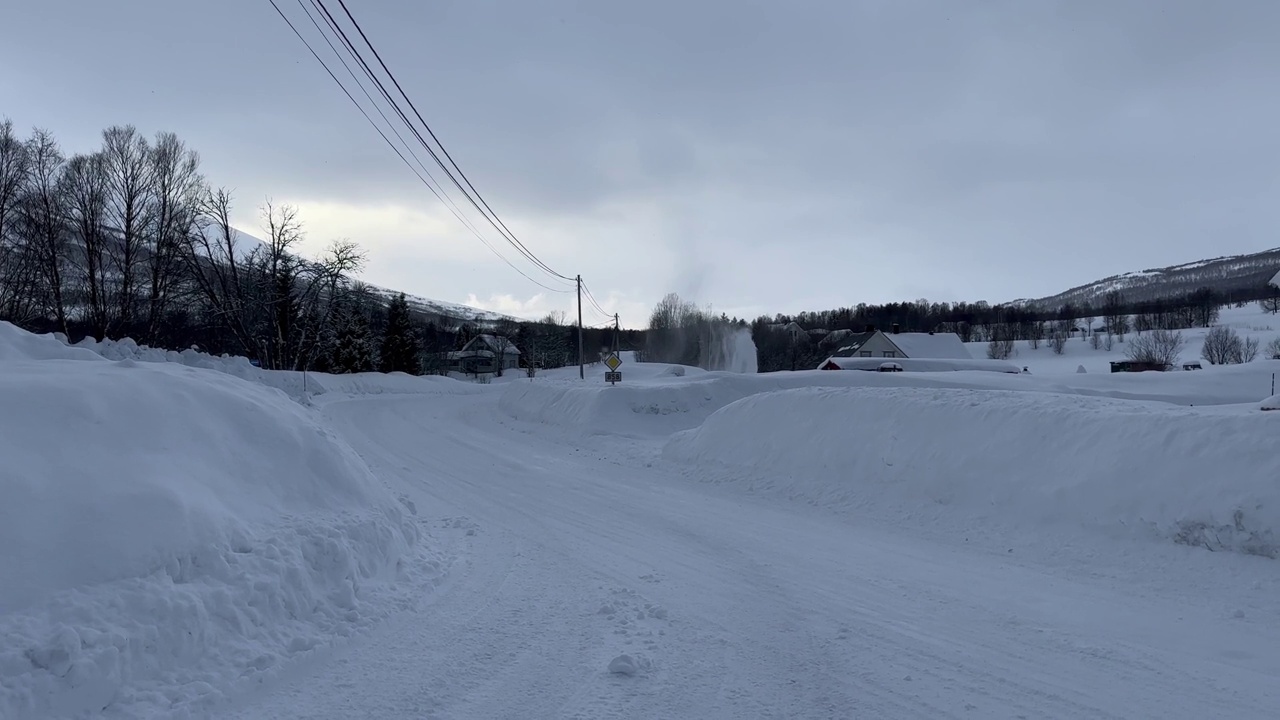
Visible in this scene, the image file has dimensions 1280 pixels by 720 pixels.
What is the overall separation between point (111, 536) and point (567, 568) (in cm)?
393

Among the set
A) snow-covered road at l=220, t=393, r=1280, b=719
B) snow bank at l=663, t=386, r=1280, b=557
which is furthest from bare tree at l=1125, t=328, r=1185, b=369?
snow-covered road at l=220, t=393, r=1280, b=719

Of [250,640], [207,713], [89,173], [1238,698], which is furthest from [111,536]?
[89,173]

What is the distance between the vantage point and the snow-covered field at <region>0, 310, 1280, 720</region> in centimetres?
422

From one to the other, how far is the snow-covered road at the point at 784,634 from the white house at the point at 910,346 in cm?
6273

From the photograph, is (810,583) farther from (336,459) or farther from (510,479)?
(510,479)

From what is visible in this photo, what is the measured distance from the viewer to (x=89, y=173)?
115 feet

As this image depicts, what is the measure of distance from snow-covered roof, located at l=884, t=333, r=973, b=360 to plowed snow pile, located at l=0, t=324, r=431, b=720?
66909 mm

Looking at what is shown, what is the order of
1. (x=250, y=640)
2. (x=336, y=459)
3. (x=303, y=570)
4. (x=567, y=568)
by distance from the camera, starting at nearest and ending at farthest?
(x=250, y=640)
(x=303, y=570)
(x=567, y=568)
(x=336, y=459)

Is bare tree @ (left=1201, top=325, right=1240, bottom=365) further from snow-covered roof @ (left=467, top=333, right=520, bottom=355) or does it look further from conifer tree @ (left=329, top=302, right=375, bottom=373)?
conifer tree @ (left=329, top=302, right=375, bottom=373)

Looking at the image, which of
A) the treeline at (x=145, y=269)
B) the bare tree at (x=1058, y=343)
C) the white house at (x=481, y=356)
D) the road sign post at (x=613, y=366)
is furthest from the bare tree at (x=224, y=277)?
the bare tree at (x=1058, y=343)

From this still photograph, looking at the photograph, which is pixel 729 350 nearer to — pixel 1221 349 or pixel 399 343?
pixel 399 343

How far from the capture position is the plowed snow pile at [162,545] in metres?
3.92

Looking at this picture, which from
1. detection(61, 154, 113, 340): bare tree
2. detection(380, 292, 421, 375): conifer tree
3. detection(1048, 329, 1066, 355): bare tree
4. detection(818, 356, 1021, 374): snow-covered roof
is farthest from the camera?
detection(1048, 329, 1066, 355): bare tree

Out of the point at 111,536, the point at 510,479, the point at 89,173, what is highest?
the point at 89,173
